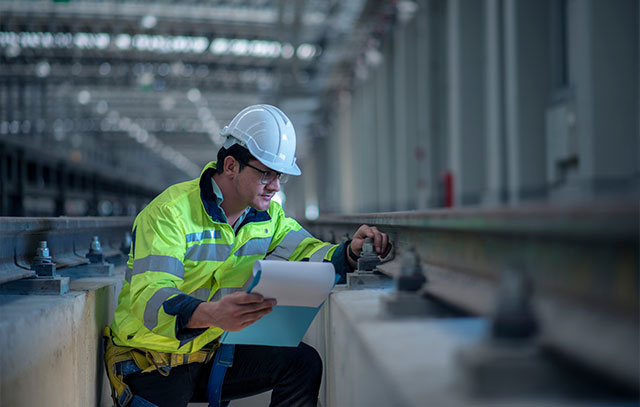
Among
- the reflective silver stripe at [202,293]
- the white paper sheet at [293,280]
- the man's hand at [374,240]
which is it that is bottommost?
the reflective silver stripe at [202,293]

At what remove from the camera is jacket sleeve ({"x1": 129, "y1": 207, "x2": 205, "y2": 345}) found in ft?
7.61

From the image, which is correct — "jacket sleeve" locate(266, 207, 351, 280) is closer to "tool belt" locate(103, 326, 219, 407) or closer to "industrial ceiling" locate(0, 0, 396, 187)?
"tool belt" locate(103, 326, 219, 407)

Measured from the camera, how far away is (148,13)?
1253cm

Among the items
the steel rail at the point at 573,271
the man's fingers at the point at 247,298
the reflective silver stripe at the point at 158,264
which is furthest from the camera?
the reflective silver stripe at the point at 158,264

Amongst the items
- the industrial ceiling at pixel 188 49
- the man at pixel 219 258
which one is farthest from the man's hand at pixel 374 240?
the industrial ceiling at pixel 188 49

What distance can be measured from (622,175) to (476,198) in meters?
2.96

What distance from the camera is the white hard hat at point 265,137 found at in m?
3.00

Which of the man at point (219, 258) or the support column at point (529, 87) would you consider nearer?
the man at point (219, 258)

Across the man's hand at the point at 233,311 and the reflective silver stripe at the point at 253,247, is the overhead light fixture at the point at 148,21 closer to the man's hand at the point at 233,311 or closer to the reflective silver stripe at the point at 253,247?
the reflective silver stripe at the point at 253,247

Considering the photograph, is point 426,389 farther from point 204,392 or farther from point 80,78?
point 80,78

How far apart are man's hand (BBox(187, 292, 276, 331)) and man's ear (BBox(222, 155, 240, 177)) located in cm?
91

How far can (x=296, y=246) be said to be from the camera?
10.7 feet

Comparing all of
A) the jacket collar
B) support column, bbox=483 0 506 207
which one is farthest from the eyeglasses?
support column, bbox=483 0 506 207

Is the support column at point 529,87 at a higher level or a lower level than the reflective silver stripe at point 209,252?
higher
